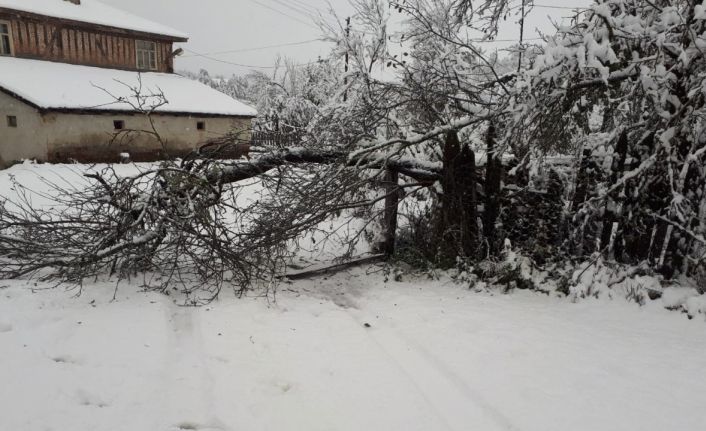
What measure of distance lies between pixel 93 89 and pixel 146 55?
5394 mm

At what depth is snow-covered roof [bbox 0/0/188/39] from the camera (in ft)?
60.0

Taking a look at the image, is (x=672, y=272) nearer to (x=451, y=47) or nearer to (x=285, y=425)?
(x=285, y=425)

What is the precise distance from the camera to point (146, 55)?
21969mm

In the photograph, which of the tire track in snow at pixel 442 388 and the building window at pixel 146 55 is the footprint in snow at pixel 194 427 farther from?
the building window at pixel 146 55

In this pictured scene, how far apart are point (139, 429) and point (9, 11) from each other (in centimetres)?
2212

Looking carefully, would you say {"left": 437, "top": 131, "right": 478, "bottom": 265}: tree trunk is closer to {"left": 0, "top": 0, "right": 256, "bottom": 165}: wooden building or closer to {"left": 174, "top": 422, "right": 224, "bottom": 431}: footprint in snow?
{"left": 174, "top": 422, "right": 224, "bottom": 431}: footprint in snow

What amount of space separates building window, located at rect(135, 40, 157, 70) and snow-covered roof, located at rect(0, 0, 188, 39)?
83 cm

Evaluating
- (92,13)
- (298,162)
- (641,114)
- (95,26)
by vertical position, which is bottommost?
(298,162)

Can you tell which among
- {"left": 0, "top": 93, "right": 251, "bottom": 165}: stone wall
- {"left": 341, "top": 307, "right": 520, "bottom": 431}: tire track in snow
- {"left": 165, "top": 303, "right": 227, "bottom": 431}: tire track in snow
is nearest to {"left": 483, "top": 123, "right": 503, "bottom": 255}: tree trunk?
{"left": 341, "top": 307, "right": 520, "bottom": 431}: tire track in snow

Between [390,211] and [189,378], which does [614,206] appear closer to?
[390,211]

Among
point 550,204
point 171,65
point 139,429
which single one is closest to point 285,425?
point 139,429

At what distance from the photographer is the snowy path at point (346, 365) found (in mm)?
2635

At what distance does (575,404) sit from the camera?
276 cm

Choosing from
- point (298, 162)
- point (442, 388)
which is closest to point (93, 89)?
point (298, 162)
